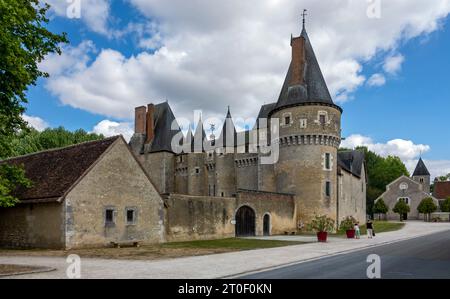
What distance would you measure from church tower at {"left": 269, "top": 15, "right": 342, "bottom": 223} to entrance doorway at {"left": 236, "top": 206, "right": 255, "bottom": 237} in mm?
7021

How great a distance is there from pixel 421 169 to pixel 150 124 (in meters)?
59.8

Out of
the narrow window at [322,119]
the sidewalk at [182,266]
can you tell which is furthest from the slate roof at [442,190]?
the sidewalk at [182,266]

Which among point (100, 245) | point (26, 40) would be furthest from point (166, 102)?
point (26, 40)

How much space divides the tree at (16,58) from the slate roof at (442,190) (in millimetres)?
84634

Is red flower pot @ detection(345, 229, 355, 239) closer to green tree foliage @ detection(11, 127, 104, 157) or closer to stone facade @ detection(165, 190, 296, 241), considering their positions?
stone facade @ detection(165, 190, 296, 241)

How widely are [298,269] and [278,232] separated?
25.7 m

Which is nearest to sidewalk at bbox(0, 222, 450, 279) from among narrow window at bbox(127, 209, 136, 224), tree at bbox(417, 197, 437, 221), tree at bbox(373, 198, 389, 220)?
narrow window at bbox(127, 209, 136, 224)

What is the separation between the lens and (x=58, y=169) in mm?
25922

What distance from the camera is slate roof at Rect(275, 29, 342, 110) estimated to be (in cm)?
4175

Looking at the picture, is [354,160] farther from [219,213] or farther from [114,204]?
[114,204]

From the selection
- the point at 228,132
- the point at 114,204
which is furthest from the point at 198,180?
the point at 114,204

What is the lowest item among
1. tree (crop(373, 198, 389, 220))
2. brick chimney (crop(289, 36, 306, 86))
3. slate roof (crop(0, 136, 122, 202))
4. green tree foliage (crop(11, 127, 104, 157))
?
tree (crop(373, 198, 389, 220))

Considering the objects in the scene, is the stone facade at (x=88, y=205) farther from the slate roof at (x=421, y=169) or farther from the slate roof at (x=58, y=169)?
the slate roof at (x=421, y=169)
